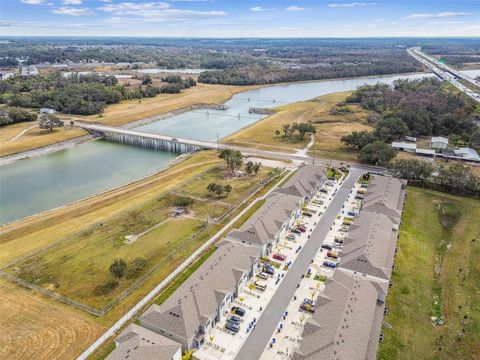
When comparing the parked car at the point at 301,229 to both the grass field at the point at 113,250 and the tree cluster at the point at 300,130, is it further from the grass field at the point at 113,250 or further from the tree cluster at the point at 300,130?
the tree cluster at the point at 300,130

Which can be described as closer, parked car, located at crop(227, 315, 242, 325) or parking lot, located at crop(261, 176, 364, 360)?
parking lot, located at crop(261, 176, 364, 360)

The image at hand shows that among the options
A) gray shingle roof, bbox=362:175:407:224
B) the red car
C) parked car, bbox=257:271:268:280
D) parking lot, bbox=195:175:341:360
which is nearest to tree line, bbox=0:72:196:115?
parking lot, bbox=195:175:341:360

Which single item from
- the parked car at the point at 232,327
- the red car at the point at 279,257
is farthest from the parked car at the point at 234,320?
the red car at the point at 279,257

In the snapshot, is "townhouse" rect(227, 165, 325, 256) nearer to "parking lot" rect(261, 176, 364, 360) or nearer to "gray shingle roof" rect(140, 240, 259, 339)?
"gray shingle roof" rect(140, 240, 259, 339)

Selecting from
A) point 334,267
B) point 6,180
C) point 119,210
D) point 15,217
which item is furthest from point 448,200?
point 6,180

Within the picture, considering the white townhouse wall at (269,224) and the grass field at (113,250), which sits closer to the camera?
the grass field at (113,250)

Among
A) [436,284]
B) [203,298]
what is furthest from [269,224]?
[436,284]

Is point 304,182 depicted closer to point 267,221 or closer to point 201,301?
point 267,221
